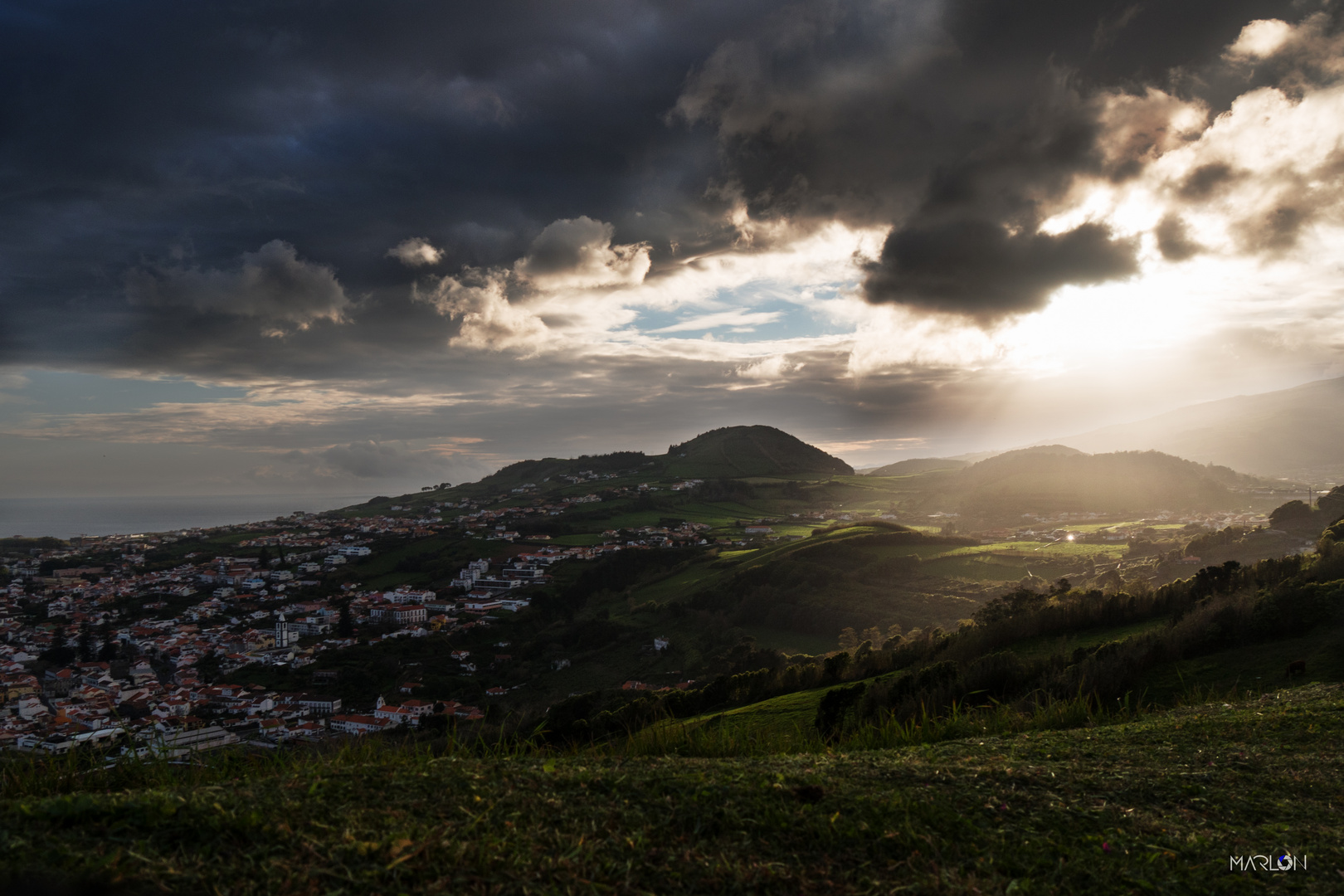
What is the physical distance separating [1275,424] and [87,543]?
817 ft

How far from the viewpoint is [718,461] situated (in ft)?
526

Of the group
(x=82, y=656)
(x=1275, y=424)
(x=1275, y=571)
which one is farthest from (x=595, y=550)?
(x=1275, y=424)

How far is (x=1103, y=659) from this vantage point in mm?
7688

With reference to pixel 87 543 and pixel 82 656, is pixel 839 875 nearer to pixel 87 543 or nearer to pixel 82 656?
pixel 82 656

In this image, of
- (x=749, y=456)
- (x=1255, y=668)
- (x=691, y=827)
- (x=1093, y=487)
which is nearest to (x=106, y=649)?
(x=691, y=827)

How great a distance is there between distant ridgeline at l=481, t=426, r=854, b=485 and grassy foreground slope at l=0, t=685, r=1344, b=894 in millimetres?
136496

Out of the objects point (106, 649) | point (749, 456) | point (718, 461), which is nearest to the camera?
point (106, 649)

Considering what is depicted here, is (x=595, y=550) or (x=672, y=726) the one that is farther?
(x=595, y=550)

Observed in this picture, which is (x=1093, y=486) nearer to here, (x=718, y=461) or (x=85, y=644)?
(x=718, y=461)

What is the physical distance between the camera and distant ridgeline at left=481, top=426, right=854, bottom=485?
504 ft

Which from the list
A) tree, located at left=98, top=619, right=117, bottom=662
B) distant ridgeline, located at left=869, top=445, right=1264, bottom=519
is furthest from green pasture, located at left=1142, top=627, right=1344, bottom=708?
distant ridgeline, located at left=869, top=445, right=1264, bottom=519

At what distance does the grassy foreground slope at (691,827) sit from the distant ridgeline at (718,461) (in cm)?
13650

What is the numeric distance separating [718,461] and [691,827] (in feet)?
519

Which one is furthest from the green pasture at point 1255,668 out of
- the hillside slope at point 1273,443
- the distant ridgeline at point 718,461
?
the distant ridgeline at point 718,461
